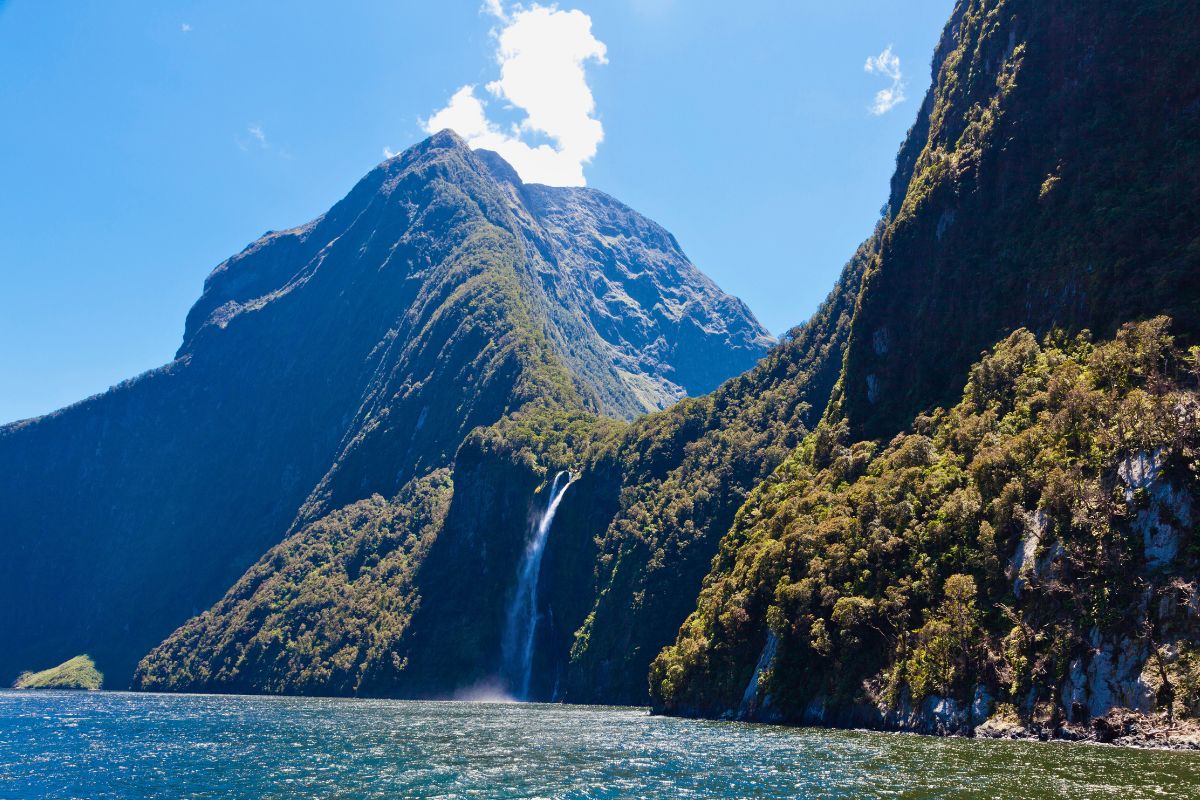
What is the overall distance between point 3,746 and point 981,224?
107892 mm

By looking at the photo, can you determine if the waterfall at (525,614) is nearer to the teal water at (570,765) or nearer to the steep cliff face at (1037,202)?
the steep cliff face at (1037,202)

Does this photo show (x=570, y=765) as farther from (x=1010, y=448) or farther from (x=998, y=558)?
(x=1010, y=448)

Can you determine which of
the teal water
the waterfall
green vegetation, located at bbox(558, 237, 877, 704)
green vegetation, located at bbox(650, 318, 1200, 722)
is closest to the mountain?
green vegetation, located at bbox(650, 318, 1200, 722)

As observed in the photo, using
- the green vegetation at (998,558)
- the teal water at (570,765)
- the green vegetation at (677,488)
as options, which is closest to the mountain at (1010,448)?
the green vegetation at (998,558)

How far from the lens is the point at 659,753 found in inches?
2215

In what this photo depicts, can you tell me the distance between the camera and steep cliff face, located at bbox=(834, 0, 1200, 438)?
8075 cm

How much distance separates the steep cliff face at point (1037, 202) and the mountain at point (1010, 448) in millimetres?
266

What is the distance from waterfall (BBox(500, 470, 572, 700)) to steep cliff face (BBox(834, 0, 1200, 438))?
80.9 meters

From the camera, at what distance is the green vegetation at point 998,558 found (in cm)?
5594

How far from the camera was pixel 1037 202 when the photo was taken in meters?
98.5

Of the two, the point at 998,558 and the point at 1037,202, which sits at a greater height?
the point at 1037,202

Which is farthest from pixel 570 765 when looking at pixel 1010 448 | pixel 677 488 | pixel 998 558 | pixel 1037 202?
pixel 677 488

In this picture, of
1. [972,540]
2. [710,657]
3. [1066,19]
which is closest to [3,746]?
[710,657]

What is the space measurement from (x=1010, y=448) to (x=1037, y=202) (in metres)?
39.0
